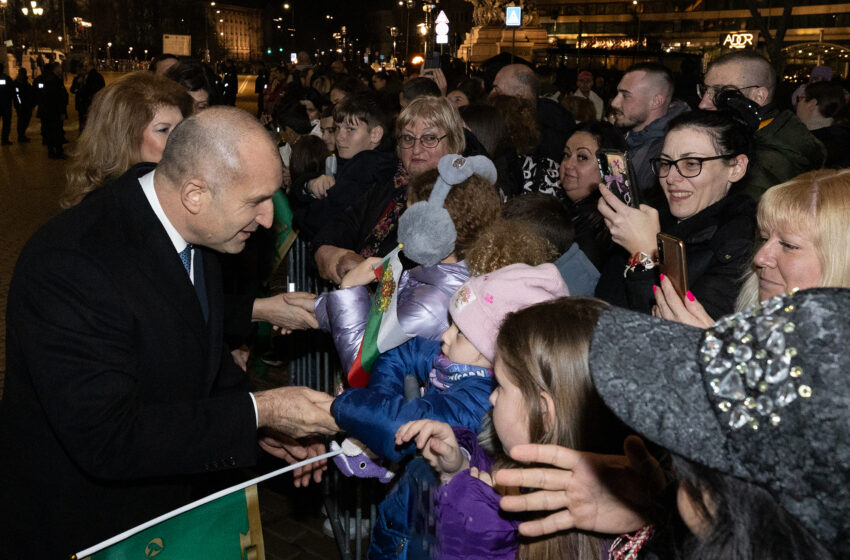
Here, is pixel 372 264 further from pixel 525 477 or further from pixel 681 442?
pixel 681 442

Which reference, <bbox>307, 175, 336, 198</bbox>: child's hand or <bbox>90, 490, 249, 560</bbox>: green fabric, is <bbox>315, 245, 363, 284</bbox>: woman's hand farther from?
<bbox>90, 490, 249, 560</bbox>: green fabric

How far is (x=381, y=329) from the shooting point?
3.04 m

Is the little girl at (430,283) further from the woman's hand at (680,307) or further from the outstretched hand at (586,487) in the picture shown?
the outstretched hand at (586,487)

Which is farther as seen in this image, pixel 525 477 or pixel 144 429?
pixel 144 429

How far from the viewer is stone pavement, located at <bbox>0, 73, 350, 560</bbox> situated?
14.3 ft

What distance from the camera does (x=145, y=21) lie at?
7862 centimetres

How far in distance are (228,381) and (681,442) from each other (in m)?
2.29

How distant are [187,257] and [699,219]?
226cm

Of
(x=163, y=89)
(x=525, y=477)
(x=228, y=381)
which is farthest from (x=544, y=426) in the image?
(x=163, y=89)

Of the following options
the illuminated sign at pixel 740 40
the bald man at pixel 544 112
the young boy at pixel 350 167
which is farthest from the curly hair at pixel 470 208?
the illuminated sign at pixel 740 40

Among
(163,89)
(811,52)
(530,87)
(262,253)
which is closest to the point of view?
(163,89)

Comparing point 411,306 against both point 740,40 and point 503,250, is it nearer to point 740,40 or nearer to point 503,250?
point 503,250

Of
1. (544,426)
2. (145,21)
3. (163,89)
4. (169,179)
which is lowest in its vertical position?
(544,426)

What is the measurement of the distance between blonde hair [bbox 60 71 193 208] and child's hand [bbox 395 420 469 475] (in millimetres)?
2396
